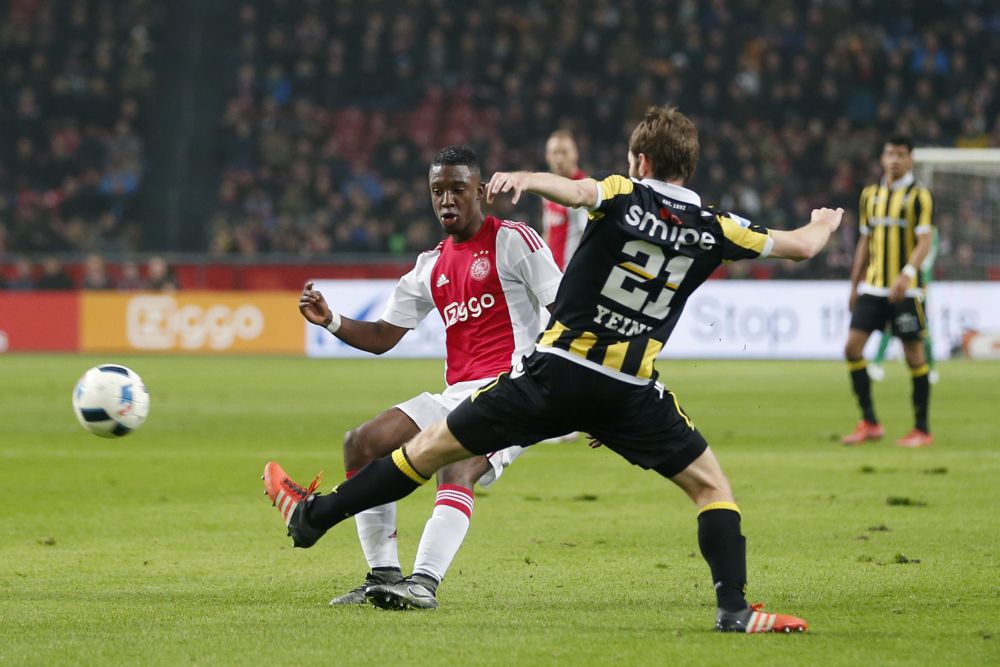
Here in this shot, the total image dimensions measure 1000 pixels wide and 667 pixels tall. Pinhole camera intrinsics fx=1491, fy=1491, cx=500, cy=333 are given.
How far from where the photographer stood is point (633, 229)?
486cm

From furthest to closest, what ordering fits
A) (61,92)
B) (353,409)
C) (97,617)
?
(61,92) < (353,409) < (97,617)

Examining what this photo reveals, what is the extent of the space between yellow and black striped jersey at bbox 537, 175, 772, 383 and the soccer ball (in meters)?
2.52

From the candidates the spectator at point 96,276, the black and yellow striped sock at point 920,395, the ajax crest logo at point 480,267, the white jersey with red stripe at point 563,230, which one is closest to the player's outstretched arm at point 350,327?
the ajax crest logo at point 480,267

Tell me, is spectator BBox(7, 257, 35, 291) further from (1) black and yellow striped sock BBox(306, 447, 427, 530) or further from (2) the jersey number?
(2) the jersey number

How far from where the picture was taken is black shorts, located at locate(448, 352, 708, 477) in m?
4.97

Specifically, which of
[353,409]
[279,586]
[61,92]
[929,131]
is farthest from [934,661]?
[61,92]

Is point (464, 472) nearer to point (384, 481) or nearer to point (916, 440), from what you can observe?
point (384, 481)

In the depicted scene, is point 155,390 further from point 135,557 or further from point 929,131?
point 929,131

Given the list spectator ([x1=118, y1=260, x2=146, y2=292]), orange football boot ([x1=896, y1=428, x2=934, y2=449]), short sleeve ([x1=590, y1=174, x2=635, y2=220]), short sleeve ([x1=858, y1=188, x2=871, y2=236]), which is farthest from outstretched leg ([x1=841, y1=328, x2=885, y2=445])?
spectator ([x1=118, y1=260, x2=146, y2=292])

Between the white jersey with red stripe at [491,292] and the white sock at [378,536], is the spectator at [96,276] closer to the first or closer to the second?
A: the white jersey with red stripe at [491,292]

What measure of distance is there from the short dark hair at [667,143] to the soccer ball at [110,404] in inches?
115

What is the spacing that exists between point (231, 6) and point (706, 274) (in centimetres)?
2919

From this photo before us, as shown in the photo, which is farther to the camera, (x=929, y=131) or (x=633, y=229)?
(x=929, y=131)

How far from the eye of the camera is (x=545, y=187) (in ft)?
14.4
